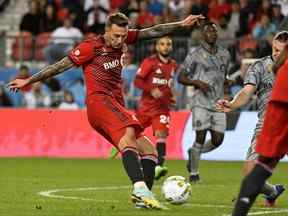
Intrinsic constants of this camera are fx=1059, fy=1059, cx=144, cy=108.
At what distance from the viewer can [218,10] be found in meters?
28.1

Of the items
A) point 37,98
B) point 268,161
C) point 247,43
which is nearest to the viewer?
point 268,161

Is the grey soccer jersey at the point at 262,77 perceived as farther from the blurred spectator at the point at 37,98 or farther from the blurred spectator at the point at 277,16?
the blurred spectator at the point at 37,98

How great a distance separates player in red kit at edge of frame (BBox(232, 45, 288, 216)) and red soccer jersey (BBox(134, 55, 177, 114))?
32.9ft

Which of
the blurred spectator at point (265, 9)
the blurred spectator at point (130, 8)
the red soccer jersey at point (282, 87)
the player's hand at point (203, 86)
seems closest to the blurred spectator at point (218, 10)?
the blurred spectator at point (265, 9)

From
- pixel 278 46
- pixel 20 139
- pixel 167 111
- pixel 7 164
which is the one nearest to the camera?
pixel 278 46

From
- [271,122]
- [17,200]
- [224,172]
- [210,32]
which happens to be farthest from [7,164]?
[271,122]

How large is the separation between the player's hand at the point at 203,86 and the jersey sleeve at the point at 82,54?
16.7 ft

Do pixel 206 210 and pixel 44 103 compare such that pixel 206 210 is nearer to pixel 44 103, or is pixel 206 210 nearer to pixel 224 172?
pixel 224 172

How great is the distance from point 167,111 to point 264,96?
21.5 ft

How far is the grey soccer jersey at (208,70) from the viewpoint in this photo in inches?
695

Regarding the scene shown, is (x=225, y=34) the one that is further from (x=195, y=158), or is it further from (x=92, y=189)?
(x=92, y=189)

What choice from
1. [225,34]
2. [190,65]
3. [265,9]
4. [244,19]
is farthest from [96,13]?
[190,65]

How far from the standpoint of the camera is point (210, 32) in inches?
679

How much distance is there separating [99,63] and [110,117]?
0.72 m
